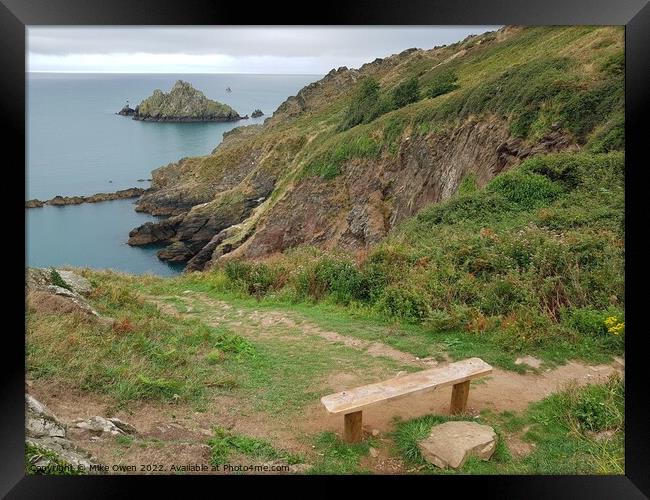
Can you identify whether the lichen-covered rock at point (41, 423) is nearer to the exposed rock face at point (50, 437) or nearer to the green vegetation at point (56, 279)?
the exposed rock face at point (50, 437)

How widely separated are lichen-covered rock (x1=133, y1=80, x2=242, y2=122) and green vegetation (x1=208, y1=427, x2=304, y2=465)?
4.57m

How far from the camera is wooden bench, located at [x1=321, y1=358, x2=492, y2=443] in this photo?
4586 millimetres

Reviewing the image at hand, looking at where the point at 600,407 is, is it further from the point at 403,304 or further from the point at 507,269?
the point at 403,304

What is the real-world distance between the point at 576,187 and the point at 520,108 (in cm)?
335

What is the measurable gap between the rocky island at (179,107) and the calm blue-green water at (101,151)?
91 mm

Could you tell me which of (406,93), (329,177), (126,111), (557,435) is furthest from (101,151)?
(406,93)

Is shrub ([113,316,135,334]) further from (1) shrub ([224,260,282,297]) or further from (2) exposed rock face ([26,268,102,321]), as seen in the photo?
(1) shrub ([224,260,282,297])

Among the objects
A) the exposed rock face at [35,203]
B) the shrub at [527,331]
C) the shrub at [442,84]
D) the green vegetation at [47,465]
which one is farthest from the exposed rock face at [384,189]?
the green vegetation at [47,465]

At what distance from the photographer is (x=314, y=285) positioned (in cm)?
870

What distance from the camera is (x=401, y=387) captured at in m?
4.80

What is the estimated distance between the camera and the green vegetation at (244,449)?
4946 mm

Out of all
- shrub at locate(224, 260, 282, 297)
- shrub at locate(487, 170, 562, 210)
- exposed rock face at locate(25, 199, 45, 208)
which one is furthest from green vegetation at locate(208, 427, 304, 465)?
shrub at locate(487, 170, 562, 210)

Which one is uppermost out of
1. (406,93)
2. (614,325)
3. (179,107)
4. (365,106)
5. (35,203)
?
(406,93)

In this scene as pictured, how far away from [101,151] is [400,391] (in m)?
5.31
